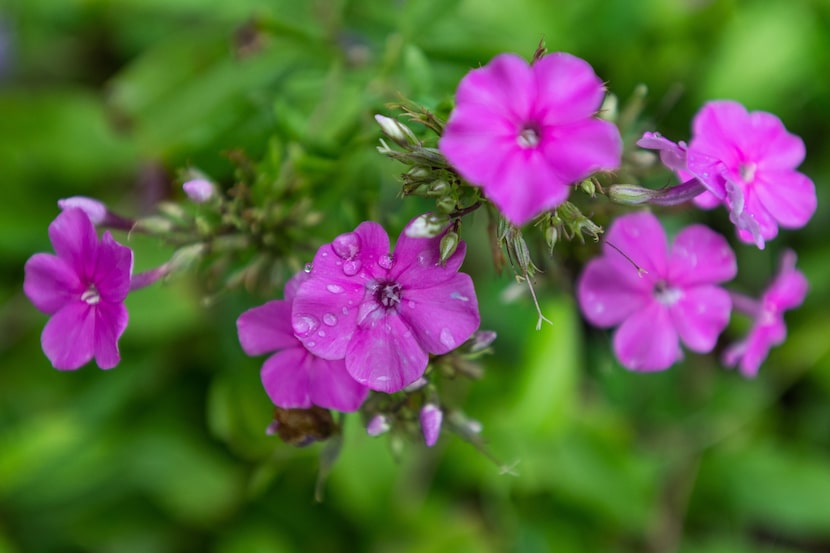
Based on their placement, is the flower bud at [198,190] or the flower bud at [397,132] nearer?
the flower bud at [397,132]

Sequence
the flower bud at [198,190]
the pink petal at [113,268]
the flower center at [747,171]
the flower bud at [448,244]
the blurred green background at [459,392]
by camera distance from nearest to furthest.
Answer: the flower bud at [448,244]
the pink petal at [113,268]
the flower center at [747,171]
the flower bud at [198,190]
the blurred green background at [459,392]

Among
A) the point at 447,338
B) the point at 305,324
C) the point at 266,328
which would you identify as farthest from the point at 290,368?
the point at 447,338

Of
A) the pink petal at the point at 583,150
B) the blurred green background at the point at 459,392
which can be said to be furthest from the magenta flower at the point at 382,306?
the blurred green background at the point at 459,392

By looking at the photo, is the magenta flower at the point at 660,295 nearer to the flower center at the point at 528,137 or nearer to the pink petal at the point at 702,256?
the pink petal at the point at 702,256

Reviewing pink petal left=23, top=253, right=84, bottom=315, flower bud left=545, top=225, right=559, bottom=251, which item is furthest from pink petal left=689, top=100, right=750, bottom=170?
pink petal left=23, top=253, right=84, bottom=315

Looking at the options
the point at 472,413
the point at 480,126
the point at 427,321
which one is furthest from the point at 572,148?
the point at 472,413

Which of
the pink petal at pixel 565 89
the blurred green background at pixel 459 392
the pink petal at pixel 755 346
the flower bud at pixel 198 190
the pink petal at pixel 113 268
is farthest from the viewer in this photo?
the blurred green background at pixel 459 392

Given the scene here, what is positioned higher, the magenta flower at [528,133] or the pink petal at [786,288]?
the magenta flower at [528,133]

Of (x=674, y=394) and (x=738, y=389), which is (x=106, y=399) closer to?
(x=674, y=394)
